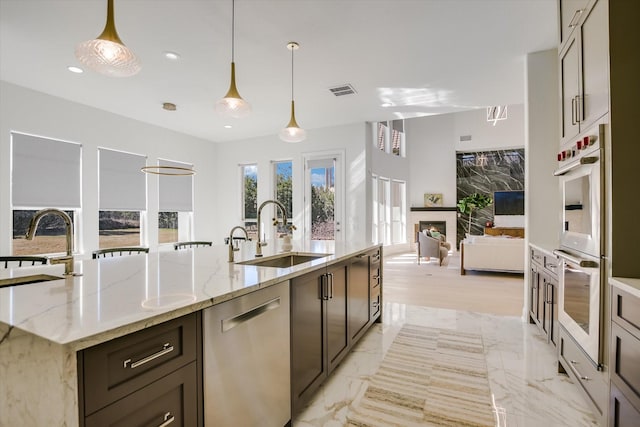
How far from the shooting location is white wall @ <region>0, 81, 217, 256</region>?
3861 millimetres

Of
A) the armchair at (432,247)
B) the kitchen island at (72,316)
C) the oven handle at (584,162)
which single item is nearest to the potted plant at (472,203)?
the armchair at (432,247)

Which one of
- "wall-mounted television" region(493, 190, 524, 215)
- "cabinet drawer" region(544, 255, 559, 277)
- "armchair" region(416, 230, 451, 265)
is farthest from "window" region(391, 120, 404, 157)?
"cabinet drawer" region(544, 255, 559, 277)

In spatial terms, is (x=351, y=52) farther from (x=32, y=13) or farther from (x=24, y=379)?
(x=24, y=379)

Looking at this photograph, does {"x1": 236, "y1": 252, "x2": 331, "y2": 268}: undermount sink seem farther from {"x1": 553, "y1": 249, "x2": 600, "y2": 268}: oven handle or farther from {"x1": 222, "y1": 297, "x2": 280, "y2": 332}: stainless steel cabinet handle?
{"x1": 553, "y1": 249, "x2": 600, "y2": 268}: oven handle

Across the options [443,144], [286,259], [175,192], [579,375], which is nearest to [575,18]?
[579,375]

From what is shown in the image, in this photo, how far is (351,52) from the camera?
3219mm

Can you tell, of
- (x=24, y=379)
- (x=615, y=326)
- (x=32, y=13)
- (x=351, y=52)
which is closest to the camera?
(x=24, y=379)

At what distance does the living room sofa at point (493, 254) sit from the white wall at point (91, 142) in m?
5.44

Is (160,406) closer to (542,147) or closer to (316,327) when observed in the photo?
(316,327)

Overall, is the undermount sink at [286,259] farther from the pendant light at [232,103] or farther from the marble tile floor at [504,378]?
the pendant light at [232,103]

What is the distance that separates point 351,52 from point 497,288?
4.23m

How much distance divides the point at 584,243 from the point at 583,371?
2.50ft

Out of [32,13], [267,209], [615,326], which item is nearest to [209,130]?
[267,209]

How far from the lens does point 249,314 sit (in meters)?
1.42
